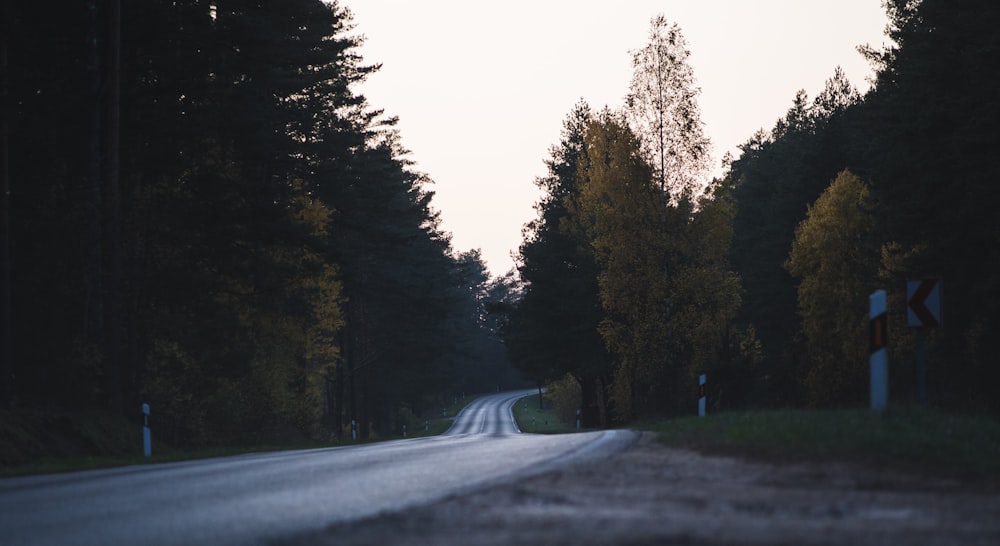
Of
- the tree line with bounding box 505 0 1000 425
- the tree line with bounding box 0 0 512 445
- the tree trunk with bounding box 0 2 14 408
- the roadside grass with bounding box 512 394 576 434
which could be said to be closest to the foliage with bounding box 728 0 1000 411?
the tree line with bounding box 505 0 1000 425

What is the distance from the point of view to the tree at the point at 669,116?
121 ft

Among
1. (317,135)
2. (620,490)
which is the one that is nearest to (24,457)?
(620,490)

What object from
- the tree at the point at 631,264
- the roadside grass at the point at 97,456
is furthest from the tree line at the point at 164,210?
the tree at the point at 631,264

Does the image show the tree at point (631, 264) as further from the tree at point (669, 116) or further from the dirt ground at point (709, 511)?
the dirt ground at point (709, 511)

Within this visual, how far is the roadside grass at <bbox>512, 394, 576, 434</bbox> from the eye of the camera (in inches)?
2955

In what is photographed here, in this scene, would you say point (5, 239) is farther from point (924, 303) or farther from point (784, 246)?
point (784, 246)

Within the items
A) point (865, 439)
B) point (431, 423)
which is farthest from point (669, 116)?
point (431, 423)

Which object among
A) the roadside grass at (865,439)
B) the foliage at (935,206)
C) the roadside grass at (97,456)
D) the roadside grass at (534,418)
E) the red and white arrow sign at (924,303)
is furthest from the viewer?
the roadside grass at (534,418)

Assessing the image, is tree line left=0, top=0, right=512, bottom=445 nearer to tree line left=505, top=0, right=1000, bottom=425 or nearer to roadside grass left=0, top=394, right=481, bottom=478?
roadside grass left=0, top=394, right=481, bottom=478

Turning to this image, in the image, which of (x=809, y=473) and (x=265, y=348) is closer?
(x=809, y=473)

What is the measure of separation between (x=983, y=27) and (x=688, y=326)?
13.2 meters

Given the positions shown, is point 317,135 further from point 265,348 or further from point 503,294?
point 503,294

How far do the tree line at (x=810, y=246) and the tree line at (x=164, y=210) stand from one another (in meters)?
11.0

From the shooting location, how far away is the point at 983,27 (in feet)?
100
